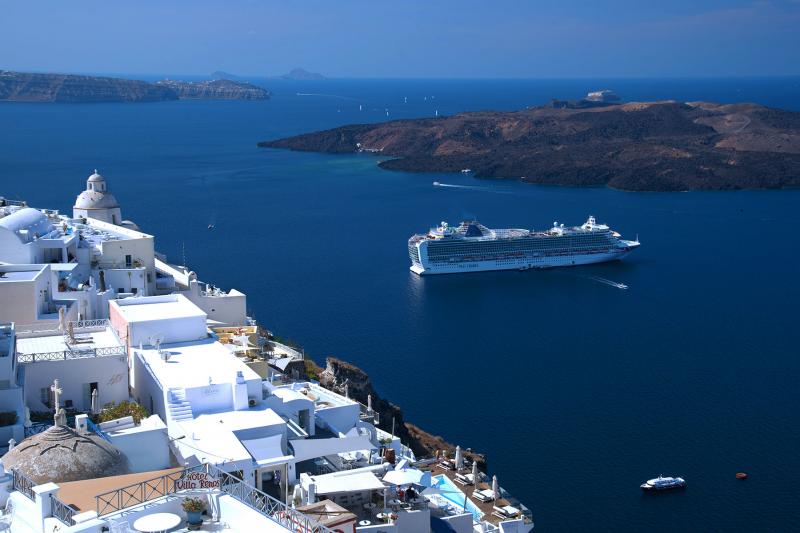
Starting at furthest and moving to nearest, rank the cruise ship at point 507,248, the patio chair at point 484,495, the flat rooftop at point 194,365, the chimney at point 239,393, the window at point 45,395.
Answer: the cruise ship at point 507,248 → the patio chair at point 484,495 → the window at point 45,395 → the flat rooftop at point 194,365 → the chimney at point 239,393

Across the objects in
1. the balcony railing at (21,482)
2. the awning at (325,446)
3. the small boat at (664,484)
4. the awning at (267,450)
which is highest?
the balcony railing at (21,482)

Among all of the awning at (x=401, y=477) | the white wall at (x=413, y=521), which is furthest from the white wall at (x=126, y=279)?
the white wall at (x=413, y=521)

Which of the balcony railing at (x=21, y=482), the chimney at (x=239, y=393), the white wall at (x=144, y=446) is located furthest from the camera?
the chimney at (x=239, y=393)

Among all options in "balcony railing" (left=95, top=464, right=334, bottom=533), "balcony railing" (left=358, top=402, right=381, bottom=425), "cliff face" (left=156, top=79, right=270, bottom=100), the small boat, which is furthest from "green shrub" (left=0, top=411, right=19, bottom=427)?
"cliff face" (left=156, top=79, right=270, bottom=100)

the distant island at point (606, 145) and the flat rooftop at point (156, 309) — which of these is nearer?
the flat rooftop at point (156, 309)

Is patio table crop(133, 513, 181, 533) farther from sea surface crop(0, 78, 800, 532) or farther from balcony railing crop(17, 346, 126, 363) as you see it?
sea surface crop(0, 78, 800, 532)

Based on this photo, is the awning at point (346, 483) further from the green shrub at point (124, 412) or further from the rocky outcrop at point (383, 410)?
the rocky outcrop at point (383, 410)

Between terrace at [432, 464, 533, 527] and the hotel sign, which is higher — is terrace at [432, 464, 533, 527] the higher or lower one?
the lower one

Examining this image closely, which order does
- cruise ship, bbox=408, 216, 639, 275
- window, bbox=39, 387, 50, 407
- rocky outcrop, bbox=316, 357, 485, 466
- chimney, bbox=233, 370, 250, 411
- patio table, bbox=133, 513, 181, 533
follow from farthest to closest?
cruise ship, bbox=408, 216, 639, 275
rocky outcrop, bbox=316, 357, 485, 466
window, bbox=39, 387, 50, 407
chimney, bbox=233, 370, 250, 411
patio table, bbox=133, 513, 181, 533
